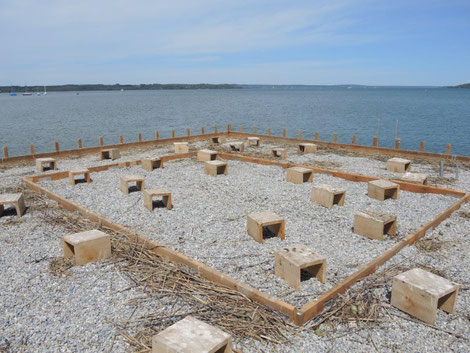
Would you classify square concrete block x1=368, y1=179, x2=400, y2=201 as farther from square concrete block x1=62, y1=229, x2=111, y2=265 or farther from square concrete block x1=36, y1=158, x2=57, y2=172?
square concrete block x1=36, y1=158, x2=57, y2=172

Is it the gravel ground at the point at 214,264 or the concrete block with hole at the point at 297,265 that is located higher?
the concrete block with hole at the point at 297,265

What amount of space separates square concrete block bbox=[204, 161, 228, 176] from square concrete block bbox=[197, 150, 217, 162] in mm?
1623

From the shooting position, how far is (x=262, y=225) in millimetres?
7086

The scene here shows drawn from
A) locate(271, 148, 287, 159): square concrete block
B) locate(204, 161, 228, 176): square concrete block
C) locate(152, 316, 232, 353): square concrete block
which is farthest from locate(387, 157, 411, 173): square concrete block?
locate(152, 316, 232, 353): square concrete block

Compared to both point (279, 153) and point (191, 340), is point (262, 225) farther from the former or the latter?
point (279, 153)

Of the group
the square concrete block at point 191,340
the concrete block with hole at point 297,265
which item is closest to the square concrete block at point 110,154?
the concrete block with hole at point 297,265

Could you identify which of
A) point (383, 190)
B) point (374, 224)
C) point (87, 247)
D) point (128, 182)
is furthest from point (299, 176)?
point (87, 247)

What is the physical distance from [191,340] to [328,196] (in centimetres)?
611

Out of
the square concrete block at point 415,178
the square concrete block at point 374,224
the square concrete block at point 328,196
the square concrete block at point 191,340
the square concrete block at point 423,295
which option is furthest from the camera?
the square concrete block at point 415,178

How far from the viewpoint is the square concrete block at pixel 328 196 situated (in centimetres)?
912

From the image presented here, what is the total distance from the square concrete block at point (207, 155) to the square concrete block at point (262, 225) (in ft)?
23.3

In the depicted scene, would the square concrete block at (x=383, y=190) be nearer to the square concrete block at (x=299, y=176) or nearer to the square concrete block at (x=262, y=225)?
the square concrete block at (x=299, y=176)

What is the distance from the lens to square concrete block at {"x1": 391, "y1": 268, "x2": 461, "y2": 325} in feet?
15.8

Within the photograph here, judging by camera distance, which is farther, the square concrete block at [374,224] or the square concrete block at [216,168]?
the square concrete block at [216,168]
